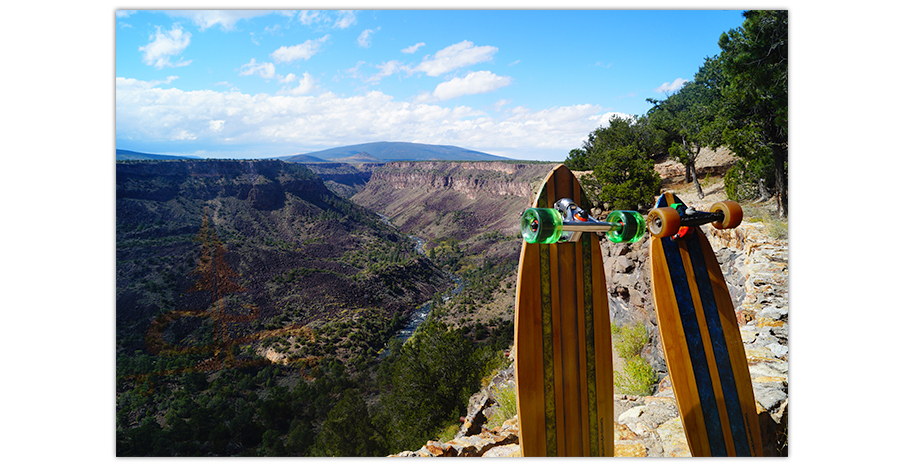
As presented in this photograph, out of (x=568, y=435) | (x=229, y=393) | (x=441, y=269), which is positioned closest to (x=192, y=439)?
(x=229, y=393)

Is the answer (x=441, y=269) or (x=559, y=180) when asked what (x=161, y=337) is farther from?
(x=441, y=269)

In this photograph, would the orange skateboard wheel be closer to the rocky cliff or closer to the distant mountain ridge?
the rocky cliff

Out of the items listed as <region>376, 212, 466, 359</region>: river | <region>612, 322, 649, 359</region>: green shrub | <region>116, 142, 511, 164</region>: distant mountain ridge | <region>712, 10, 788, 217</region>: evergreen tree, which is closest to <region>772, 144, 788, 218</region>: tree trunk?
<region>712, 10, 788, 217</region>: evergreen tree

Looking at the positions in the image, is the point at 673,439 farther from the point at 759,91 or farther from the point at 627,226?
the point at 759,91

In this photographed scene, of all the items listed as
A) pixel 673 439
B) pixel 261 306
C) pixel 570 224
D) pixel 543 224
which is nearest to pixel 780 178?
pixel 673 439

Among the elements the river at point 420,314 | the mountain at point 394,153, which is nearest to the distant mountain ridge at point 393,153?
the mountain at point 394,153

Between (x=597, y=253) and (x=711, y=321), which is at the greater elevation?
(x=597, y=253)
